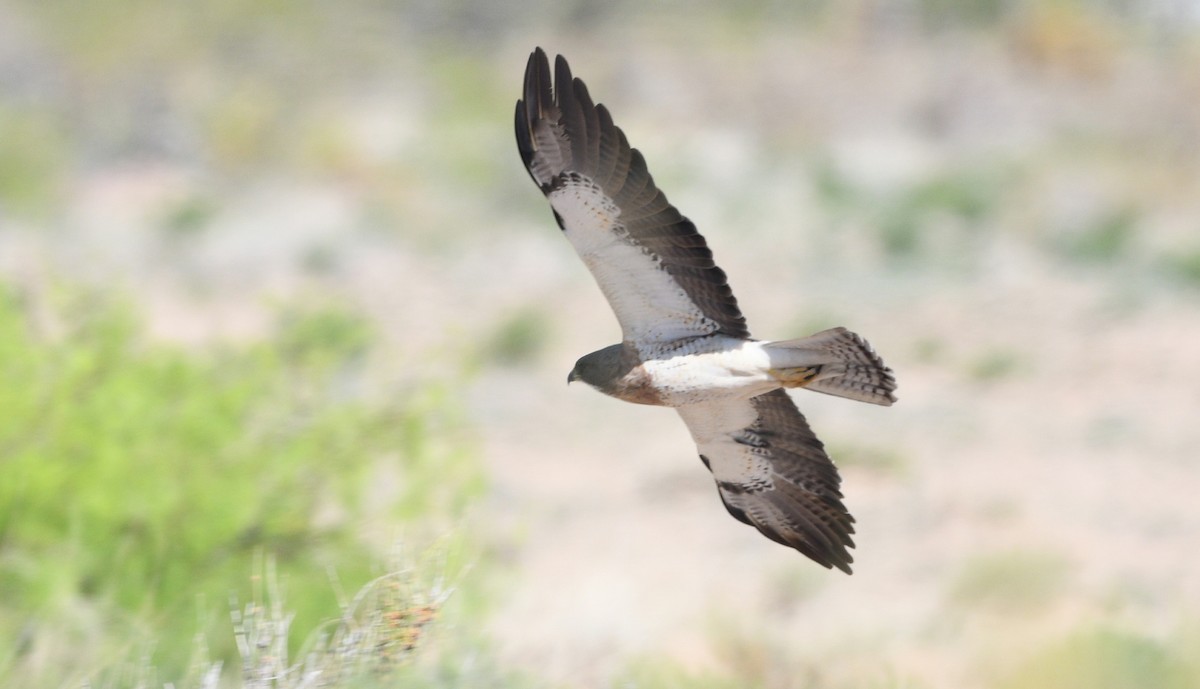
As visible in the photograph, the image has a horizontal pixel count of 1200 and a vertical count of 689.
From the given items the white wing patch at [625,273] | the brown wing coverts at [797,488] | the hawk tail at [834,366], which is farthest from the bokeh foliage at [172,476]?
the hawk tail at [834,366]

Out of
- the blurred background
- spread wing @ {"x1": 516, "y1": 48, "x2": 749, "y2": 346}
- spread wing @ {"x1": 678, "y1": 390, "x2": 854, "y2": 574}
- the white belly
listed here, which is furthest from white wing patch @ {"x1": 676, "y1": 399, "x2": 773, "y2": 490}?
the blurred background

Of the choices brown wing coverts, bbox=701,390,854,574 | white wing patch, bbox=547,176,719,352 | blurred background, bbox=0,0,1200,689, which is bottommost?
brown wing coverts, bbox=701,390,854,574

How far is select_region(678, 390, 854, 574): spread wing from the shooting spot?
5715 mm

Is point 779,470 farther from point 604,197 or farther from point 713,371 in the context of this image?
point 604,197

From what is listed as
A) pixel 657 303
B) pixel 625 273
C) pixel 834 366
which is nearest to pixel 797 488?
pixel 834 366

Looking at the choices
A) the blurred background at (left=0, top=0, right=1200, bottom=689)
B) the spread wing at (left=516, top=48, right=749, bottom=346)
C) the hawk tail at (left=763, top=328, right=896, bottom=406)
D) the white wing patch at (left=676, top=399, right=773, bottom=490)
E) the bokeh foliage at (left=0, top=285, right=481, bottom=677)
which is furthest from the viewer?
the blurred background at (left=0, top=0, right=1200, bottom=689)

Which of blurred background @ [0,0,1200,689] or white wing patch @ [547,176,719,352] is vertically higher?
blurred background @ [0,0,1200,689]

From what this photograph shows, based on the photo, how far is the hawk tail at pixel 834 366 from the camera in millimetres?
5082

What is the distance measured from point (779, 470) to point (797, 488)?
4.1 inches

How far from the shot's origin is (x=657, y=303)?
5254 millimetres

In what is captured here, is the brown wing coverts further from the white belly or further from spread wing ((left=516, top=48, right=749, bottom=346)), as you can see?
spread wing ((left=516, top=48, right=749, bottom=346))

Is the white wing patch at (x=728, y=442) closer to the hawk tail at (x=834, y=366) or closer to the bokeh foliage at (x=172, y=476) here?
the hawk tail at (x=834, y=366)

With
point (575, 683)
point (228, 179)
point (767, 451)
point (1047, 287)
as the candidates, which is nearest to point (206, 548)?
point (575, 683)

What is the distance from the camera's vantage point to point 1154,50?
33750 millimetres
